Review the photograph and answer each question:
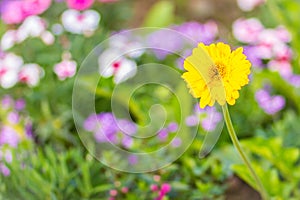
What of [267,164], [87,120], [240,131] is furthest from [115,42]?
[267,164]

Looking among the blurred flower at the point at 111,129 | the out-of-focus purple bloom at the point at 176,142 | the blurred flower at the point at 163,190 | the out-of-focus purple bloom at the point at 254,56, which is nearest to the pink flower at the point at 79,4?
the blurred flower at the point at 111,129

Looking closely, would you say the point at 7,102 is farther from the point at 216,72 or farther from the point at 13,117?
the point at 216,72

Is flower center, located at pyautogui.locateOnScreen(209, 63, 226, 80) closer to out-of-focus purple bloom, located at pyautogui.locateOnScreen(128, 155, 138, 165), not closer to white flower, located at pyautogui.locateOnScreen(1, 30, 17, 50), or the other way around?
out-of-focus purple bloom, located at pyautogui.locateOnScreen(128, 155, 138, 165)

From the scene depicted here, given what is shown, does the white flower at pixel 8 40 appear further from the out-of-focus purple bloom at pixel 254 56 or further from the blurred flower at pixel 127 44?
the out-of-focus purple bloom at pixel 254 56

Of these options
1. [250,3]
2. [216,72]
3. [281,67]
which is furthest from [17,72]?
[216,72]

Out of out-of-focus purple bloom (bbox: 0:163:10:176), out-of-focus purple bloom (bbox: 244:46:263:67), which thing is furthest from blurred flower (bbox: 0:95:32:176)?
out-of-focus purple bloom (bbox: 244:46:263:67)

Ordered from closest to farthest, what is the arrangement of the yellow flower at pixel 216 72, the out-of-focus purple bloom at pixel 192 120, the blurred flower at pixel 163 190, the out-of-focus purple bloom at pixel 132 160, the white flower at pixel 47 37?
the yellow flower at pixel 216 72, the blurred flower at pixel 163 190, the out-of-focus purple bloom at pixel 132 160, the out-of-focus purple bloom at pixel 192 120, the white flower at pixel 47 37

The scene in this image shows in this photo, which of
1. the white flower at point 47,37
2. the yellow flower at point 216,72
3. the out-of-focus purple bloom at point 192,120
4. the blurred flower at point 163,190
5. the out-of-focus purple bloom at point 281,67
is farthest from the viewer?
the white flower at point 47,37

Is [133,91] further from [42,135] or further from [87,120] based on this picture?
[42,135]
